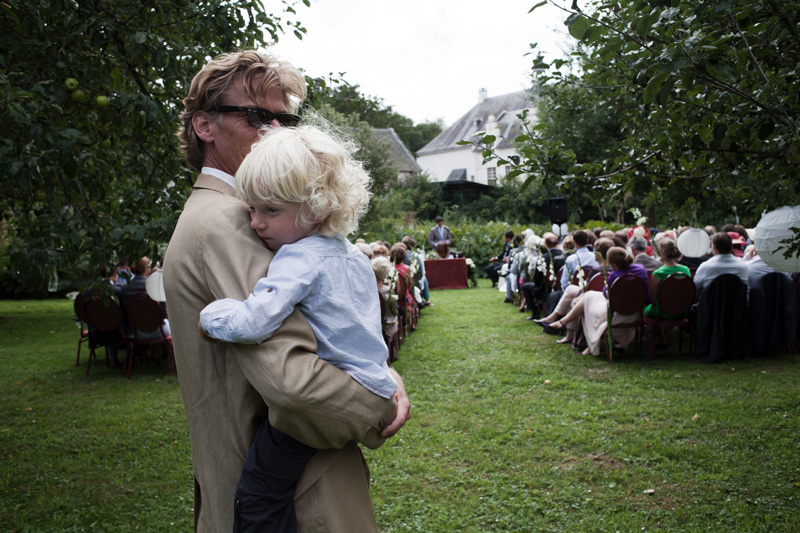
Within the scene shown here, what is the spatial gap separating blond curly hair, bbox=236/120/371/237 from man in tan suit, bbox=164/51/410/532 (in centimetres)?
11

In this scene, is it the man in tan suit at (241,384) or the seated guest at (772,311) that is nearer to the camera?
the man in tan suit at (241,384)

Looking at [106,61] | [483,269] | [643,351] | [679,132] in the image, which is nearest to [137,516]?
[106,61]

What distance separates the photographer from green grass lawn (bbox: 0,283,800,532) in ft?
13.9

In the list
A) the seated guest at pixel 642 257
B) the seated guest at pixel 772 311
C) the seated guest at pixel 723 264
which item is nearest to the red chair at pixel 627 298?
the seated guest at pixel 723 264

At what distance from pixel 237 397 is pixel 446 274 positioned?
18434 mm

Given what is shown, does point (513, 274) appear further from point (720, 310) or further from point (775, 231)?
point (775, 231)

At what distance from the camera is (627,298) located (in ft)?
27.5

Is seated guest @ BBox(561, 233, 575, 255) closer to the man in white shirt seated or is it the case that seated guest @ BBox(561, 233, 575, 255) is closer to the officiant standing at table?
the man in white shirt seated

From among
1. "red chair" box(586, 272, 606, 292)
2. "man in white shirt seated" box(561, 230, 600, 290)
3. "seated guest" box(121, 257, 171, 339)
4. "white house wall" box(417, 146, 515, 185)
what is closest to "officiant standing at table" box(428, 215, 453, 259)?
"man in white shirt seated" box(561, 230, 600, 290)

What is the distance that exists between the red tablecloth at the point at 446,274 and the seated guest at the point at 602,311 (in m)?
10.3

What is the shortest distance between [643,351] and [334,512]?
847cm

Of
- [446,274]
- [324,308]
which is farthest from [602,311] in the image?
[446,274]

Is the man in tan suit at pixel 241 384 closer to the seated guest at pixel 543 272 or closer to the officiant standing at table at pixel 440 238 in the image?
the seated guest at pixel 543 272

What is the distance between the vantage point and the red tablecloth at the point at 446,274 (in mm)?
19766
